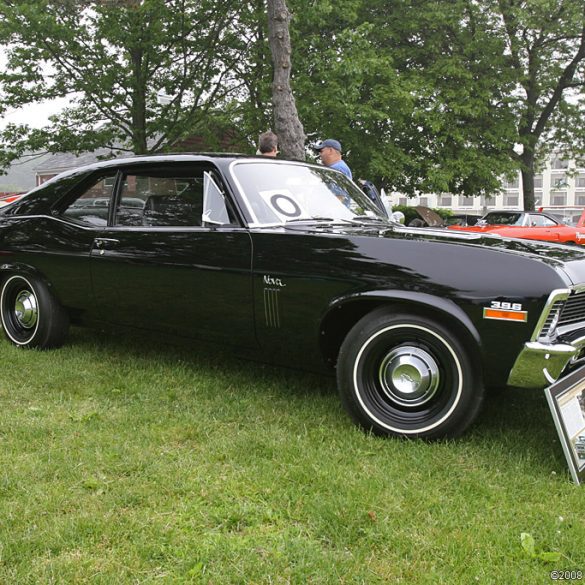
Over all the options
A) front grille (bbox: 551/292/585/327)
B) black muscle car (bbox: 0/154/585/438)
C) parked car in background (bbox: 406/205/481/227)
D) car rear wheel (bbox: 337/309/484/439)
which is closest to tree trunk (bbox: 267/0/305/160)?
parked car in background (bbox: 406/205/481/227)

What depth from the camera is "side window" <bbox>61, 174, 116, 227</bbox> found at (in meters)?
4.53

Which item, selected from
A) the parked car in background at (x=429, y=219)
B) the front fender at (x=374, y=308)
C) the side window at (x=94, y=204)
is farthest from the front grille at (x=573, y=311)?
the side window at (x=94, y=204)

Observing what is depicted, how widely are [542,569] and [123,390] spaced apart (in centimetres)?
274

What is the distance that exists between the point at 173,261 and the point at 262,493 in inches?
70.5

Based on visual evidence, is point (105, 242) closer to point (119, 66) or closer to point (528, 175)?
point (119, 66)

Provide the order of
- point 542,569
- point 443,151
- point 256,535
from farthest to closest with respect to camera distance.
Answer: point 443,151 < point 256,535 < point 542,569

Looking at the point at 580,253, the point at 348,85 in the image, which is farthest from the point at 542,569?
the point at 348,85

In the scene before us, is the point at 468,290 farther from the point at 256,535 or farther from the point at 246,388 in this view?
the point at 246,388

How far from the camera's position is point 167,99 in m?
18.3

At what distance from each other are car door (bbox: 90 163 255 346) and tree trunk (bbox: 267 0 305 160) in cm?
490

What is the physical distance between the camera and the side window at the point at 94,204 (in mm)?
4531

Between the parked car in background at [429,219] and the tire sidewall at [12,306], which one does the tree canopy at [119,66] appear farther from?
the tire sidewall at [12,306]

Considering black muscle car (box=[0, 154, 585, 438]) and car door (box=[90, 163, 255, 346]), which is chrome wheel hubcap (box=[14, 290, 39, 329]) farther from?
car door (box=[90, 163, 255, 346])

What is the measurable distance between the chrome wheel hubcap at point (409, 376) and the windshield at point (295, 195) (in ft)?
3.71
